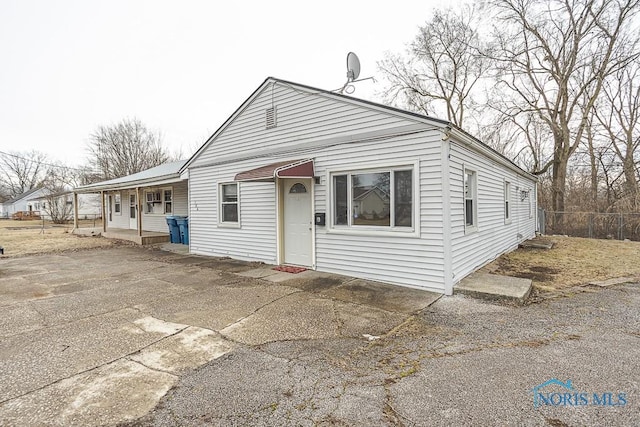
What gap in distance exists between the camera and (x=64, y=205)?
28734mm

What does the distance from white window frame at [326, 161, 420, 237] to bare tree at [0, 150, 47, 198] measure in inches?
2533

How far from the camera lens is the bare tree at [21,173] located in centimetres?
5128

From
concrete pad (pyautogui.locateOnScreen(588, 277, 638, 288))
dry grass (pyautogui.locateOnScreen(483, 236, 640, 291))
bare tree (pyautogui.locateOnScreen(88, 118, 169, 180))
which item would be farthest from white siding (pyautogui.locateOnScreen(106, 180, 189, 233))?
A: bare tree (pyautogui.locateOnScreen(88, 118, 169, 180))

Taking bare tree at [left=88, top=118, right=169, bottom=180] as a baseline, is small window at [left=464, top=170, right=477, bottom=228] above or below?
below

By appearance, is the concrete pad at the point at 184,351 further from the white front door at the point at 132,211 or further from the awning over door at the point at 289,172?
the white front door at the point at 132,211

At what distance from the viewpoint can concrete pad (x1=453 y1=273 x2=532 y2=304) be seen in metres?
4.73

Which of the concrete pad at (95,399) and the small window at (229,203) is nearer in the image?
the concrete pad at (95,399)

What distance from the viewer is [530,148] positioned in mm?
20531

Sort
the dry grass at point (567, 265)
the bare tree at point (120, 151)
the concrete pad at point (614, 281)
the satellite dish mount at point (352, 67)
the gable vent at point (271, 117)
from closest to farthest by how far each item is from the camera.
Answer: the concrete pad at point (614, 281) < the dry grass at point (567, 265) < the satellite dish mount at point (352, 67) < the gable vent at point (271, 117) < the bare tree at point (120, 151)

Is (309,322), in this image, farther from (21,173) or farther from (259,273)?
(21,173)

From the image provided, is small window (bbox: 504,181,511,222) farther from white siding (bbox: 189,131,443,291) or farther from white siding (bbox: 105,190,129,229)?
white siding (bbox: 105,190,129,229)

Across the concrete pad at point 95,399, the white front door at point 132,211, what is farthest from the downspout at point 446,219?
the white front door at point 132,211

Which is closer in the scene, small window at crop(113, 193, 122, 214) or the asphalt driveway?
the asphalt driveway

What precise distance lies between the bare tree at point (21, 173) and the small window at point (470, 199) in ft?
218
